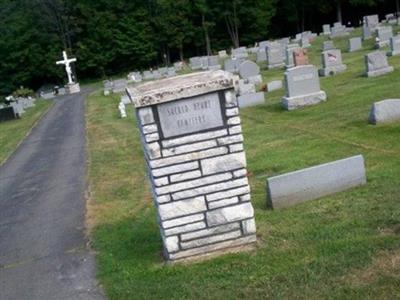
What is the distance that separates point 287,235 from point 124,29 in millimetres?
66698

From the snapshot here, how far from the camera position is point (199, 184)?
6344mm

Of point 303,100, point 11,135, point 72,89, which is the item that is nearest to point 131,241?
point 303,100

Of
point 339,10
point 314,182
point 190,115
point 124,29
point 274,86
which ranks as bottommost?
point 274,86

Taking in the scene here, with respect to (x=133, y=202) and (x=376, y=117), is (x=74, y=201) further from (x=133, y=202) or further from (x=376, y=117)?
(x=376, y=117)

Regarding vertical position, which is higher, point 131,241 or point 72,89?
point 131,241

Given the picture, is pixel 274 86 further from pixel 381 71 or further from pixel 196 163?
pixel 196 163

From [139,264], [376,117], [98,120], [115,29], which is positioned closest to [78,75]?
[115,29]

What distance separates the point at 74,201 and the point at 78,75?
6347 cm

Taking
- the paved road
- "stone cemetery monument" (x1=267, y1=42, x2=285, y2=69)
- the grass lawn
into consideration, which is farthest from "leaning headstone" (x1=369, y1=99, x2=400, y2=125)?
"stone cemetery monument" (x1=267, y1=42, x2=285, y2=69)

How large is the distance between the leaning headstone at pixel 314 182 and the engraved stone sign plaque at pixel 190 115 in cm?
179

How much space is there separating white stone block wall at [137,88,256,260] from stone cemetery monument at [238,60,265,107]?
44.9ft

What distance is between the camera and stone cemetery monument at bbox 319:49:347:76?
2353 cm

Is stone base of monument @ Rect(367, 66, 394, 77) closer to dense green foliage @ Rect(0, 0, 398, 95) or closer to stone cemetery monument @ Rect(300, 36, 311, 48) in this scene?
stone cemetery monument @ Rect(300, 36, 311, 48)

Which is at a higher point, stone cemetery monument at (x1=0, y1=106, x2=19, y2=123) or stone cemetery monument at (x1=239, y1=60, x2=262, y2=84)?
stone cemetery monument at (x1=239, y1=60, x2=262, y2=84)
